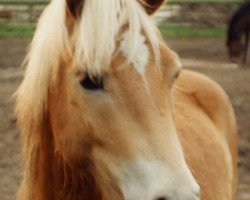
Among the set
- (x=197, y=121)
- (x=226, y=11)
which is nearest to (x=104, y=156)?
(x=197, y=121)

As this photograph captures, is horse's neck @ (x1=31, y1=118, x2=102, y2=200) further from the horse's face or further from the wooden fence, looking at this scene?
the wooden fence

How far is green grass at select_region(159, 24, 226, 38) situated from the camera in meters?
17.9

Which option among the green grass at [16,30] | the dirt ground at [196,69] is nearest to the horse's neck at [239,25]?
the dirt ground at [196,69]

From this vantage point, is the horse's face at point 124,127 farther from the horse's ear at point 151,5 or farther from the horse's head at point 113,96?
the horse's ear at point 151,5

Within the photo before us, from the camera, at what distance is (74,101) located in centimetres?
276

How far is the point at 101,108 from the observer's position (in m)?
2.70

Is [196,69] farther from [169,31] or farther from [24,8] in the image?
[24,8]

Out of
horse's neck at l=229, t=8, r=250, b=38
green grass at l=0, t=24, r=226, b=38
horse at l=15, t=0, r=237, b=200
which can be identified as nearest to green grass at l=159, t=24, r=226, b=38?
green grass at l=0, t=24, r=226, b=38

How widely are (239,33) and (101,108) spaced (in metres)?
12.3

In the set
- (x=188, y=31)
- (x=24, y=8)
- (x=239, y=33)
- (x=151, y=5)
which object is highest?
(x=151, y=5)

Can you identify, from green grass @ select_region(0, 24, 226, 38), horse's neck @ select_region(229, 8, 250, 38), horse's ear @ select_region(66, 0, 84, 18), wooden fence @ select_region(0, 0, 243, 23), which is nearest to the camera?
horse's ear @ select_region(66, 0, 84, 18)

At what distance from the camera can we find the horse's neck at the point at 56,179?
2900 millimetres

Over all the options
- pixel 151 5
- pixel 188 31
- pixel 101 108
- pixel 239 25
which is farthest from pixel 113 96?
pixel 188 31

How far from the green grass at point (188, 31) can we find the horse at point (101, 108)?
14533 millimetres
